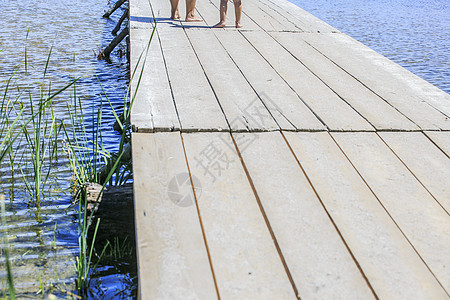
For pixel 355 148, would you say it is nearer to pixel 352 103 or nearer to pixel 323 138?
pixel 323 138

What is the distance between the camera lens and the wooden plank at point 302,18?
6.01 meters

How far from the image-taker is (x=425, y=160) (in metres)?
2.72

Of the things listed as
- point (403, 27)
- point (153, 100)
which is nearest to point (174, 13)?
point (153, 100)

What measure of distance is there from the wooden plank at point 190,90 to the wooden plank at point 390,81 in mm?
1173

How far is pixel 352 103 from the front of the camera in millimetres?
3438

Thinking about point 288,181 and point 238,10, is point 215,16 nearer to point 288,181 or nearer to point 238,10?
point 238,10

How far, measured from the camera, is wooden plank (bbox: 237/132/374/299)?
178 centimetres

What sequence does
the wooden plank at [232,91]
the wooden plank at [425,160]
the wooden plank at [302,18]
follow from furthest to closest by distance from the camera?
the wooden plank at [302,18] < the wooden plank at [232,91] < the wooden plank at [425,160]

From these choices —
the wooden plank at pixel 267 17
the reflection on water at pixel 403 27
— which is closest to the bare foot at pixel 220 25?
the wooden plank at pixel 267 17

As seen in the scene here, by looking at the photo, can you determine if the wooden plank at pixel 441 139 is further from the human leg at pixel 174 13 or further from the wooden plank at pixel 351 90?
the human leg at pixel 174 13

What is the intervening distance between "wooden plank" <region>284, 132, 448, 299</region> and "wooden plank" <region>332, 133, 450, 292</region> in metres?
0.04

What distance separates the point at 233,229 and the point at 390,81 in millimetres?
2455

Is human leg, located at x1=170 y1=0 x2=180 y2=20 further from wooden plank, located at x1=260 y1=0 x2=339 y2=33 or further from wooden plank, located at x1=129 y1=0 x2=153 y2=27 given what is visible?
wooden plank, located at x1=260 y1=0 x2=339 y2=33

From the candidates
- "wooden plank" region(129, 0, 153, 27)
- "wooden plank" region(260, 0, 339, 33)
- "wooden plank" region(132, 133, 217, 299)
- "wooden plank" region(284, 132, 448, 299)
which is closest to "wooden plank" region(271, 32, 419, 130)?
"wooden plank" region(284, 132, 448, 299)
